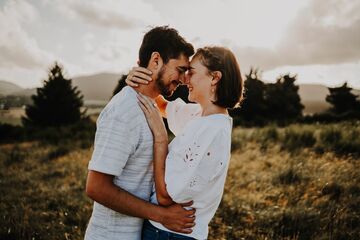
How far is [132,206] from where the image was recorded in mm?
1977

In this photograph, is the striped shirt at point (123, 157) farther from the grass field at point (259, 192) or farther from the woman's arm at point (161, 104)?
the grass field at point (259, 192)

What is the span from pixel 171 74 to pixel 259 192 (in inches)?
195

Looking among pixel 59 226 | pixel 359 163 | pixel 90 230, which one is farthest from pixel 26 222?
pixel 359 163

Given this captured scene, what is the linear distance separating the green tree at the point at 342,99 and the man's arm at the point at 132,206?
3900 centimetres

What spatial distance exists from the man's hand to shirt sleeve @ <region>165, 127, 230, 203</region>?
0.18ft

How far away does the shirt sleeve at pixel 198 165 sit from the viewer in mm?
1924

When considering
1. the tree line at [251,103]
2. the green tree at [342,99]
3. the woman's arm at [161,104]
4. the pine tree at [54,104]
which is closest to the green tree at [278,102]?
the tree line at [251,103]

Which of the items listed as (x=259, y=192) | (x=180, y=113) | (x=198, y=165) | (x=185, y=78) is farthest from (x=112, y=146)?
(x=259, y=192)

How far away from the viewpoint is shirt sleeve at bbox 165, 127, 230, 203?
1.92 metres

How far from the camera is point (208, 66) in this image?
231 cm

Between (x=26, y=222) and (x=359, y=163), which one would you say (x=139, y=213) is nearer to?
(x=26, y=222)

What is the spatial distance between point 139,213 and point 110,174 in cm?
30

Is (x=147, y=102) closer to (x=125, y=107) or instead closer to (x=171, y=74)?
(x=125, y=107)

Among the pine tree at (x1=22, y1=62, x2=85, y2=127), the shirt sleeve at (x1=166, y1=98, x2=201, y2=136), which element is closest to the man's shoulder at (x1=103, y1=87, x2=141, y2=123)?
the shirt sleeve at (x1=166, y1=98, x2=201, y2=136)
